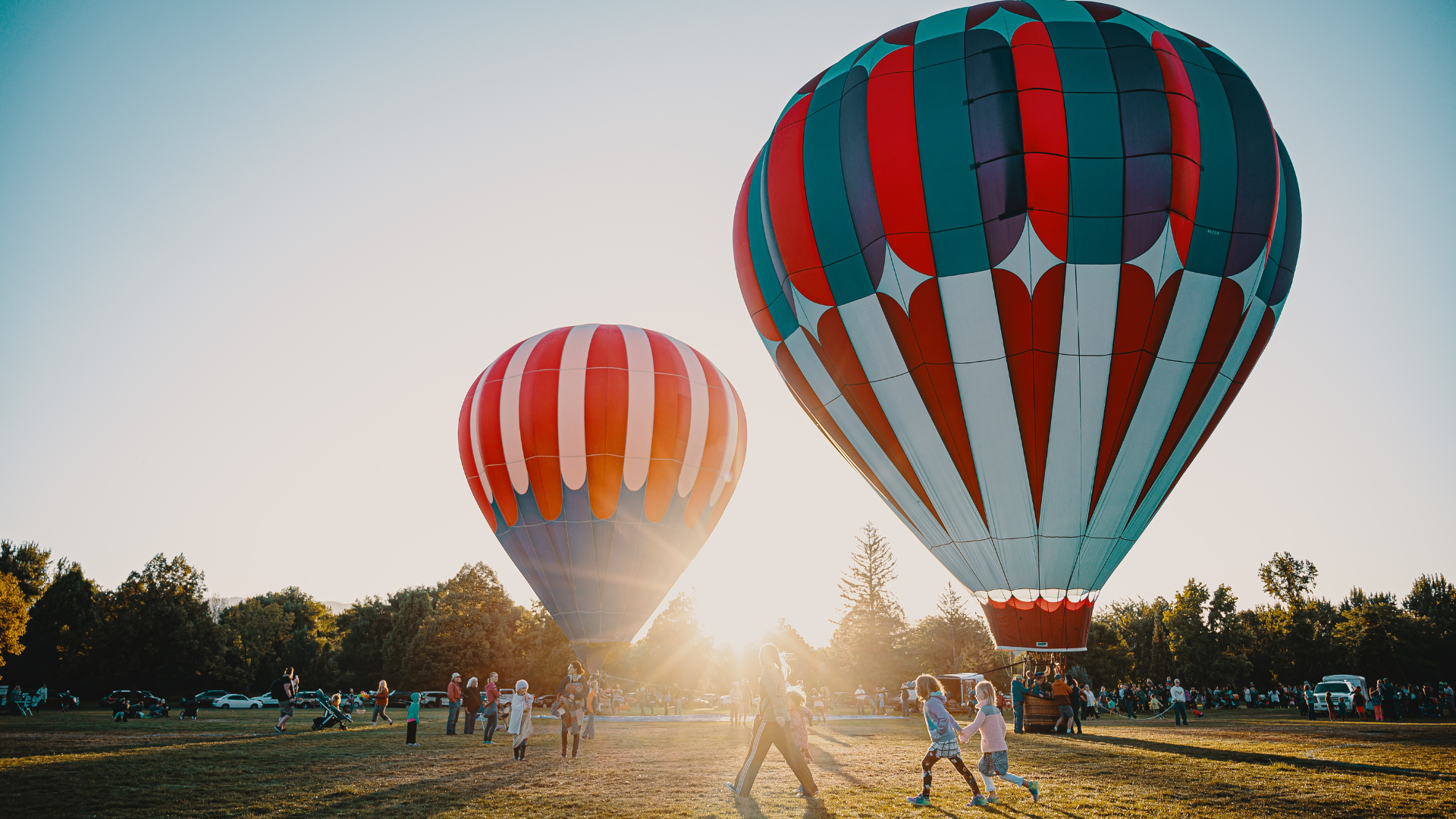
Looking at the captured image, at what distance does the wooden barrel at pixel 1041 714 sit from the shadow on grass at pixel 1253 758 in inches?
25.3

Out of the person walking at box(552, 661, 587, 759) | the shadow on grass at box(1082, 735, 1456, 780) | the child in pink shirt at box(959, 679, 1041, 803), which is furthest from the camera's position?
the person walking at box(552, 661, 587, 759)

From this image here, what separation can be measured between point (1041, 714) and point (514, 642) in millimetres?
36959

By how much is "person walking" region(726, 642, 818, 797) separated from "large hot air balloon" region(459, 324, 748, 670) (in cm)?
1082

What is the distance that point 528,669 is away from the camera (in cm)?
4462

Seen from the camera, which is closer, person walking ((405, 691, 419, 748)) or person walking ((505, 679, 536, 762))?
person walking ((505, 679, 536, 762))

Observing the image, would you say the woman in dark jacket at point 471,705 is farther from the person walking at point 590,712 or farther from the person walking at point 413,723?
the person walking at point 413,723

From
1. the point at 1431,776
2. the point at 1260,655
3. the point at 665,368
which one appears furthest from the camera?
the point at 1260,655

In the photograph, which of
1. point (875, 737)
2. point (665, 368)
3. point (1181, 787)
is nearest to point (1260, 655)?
point (875, 737)

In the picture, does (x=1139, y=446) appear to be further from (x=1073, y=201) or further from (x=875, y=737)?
(x=875, y=737)

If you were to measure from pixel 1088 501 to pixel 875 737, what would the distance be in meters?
7.31

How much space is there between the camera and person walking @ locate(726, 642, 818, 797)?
273 inches

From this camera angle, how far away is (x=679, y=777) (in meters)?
8.59

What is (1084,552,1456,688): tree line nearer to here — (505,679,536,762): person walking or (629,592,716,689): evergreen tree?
(629,592,716,689): evergreen tree

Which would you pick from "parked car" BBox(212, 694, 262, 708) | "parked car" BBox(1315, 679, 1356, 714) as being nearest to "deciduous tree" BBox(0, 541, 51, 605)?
Answer: "parked car" BBox(212, 694, 262, 708)
